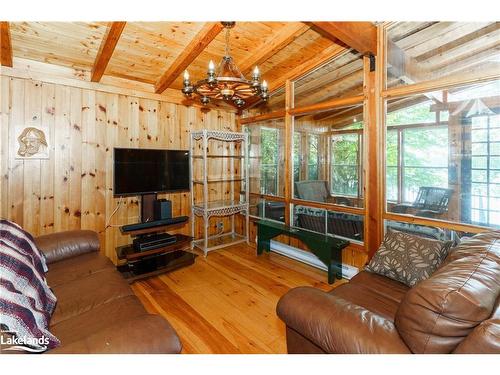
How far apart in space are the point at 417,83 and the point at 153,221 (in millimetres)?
3214

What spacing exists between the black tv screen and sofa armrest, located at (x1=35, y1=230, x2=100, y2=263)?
2.26ft

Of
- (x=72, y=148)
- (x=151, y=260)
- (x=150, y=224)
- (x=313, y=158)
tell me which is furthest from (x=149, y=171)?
(x=313, y=158)

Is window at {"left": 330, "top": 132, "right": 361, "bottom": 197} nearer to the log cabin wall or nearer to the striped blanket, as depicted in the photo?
the log cabin wall

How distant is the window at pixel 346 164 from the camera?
10.2 feet

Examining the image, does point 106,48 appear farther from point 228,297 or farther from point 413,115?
point 413,115

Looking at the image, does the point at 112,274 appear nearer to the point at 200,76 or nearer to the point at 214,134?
the point at 214,134

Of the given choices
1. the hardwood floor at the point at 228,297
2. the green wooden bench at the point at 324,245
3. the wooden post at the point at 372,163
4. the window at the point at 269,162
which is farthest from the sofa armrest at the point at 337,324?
the window at the point at 269,162

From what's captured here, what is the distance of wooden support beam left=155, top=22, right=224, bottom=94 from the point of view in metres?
2.49

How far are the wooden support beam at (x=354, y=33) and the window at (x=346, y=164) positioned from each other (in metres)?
0.90

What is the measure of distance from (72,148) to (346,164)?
3.26m

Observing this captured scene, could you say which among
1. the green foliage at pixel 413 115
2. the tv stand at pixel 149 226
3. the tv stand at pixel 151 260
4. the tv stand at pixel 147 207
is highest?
the green foliage at pixel 413 115

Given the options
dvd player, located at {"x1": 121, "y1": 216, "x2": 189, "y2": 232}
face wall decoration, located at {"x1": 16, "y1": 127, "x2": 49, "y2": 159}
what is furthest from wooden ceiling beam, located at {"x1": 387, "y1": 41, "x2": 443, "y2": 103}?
face wall decoration, located at {"x1": 16, "y1": 127, "x2": 49, "y2": 159}

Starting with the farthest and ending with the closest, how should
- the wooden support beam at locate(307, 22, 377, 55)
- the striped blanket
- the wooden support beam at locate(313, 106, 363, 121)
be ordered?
1. the wooden support beam at locate(313, 106, 363, 121)
2. the wooden support beam at locate(307, 22, 377, 55)
3. the striped blanket

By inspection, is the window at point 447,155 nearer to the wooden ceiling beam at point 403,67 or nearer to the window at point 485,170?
the window at point 485,170
